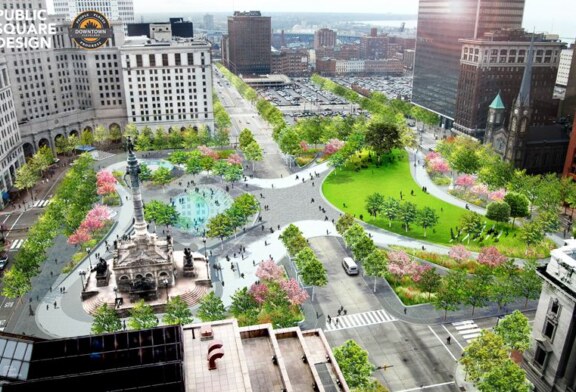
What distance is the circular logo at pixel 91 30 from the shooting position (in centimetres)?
16825

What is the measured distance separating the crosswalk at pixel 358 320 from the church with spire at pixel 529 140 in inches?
3338

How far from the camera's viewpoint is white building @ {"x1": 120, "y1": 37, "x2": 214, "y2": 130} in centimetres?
17262

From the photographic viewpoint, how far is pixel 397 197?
13012 cm

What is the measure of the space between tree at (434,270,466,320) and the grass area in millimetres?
25617

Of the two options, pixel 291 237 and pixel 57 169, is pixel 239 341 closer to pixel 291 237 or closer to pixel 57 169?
pixel 291 237

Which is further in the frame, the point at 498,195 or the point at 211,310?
the point at 498,195

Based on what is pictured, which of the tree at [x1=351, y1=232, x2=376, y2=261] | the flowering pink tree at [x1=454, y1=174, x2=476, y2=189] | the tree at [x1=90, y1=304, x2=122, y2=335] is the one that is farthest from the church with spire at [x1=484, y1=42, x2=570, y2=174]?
the tree at [x1=90, y1=304, x2=122, y2=335]

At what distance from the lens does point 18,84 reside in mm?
159375

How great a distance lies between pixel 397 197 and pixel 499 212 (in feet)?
93.1

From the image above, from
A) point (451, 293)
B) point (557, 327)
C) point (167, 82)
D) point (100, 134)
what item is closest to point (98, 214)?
point (100, 134)

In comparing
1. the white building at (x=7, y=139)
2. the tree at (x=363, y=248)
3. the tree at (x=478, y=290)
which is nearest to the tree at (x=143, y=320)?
the tree at (x=363, y=248)

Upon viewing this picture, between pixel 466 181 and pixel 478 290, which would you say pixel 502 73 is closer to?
pixel 466 181

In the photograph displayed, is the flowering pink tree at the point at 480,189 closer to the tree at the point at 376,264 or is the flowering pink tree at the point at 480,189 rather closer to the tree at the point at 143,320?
the tree at the point at 376,264

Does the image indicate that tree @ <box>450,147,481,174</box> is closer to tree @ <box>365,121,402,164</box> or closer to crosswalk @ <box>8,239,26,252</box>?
tree @ <box>365,121,402,164</box>
